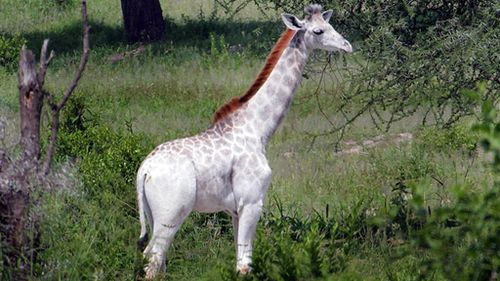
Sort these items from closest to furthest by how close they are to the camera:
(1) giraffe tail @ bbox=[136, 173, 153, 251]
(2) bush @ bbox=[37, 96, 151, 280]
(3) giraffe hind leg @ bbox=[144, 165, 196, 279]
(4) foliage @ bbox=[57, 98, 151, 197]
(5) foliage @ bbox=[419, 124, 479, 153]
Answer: (3) giraffe hind leg @ bbox=[144, 165, 196, 279] < (1) giraffe tail @ bbox=[136, 173, 153, 251] < (2) bush @ bbox=[37, 96, 151, 280] < (4) foliage @ bbox=[57, 98, 151, 197] < (5) foliage @ bbox=[419, 124, 479, 153]

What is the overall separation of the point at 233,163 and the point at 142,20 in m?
16.8

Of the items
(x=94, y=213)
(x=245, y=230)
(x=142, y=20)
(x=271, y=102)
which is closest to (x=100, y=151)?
(x=94, y=213)

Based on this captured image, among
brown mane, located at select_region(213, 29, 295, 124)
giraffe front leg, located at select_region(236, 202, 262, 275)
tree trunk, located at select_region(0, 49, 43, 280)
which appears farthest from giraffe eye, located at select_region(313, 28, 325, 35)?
tree trunk, located at select_region(0, 49, 43, 280)

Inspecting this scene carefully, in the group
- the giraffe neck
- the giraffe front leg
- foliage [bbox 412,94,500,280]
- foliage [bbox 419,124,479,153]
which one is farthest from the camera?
foliage [bbox 419,124,479,153]

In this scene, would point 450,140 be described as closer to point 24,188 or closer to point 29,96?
point 29,96

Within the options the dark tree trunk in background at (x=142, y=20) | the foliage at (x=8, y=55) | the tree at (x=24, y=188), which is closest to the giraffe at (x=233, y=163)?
the tree at (x=24, y=188)

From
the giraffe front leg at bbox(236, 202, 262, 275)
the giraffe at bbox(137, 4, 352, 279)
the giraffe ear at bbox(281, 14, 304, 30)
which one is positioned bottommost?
the giraffe front leg at bbox(236, 202, 262, 275)

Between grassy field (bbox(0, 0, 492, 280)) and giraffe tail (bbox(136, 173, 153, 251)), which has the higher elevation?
giraffe tail (bbox(136, 173, 153, 251))

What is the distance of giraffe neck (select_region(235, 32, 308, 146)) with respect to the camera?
9.19 meters

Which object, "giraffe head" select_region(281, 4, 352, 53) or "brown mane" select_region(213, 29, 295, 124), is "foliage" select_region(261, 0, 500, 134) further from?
"brown mane" select_region(213, 29, 295, 124)

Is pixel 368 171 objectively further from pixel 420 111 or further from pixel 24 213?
pixel 24 213

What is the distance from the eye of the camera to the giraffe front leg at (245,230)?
8.80 m

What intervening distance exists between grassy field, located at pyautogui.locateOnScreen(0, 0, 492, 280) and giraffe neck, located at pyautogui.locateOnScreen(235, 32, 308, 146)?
88 centimetres

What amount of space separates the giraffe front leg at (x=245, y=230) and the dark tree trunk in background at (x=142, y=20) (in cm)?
1677
